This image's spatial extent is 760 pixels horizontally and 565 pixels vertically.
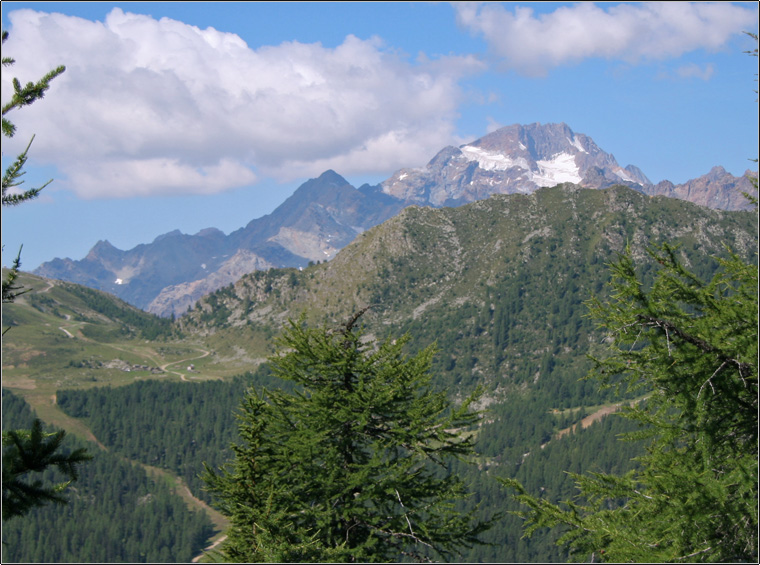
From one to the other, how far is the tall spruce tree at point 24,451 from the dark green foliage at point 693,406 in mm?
12136

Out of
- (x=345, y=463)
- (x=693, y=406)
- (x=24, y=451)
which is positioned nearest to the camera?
(x=24, y=451)

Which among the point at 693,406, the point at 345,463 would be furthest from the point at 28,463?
the point at 693,406

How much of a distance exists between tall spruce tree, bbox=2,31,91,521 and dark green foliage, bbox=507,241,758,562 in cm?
1214

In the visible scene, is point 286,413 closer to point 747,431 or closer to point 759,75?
point 747,431

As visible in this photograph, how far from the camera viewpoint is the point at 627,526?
16.6 meters

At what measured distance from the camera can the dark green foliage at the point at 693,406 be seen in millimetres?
14289

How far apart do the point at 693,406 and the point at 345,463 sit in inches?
436

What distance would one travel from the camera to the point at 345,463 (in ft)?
69.5

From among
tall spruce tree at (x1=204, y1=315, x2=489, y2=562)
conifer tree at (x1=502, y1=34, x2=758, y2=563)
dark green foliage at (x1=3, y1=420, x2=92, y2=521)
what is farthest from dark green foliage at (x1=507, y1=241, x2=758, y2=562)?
dark green foliage at (x1=3, y1=420, x2=92, y2=521)

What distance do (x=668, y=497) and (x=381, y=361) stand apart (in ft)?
35.0

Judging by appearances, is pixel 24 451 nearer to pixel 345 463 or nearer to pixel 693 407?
pixel 345 463

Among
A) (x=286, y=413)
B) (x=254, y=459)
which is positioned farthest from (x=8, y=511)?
(x=286, y=413)

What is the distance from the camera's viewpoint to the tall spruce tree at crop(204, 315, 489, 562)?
20.1 meters

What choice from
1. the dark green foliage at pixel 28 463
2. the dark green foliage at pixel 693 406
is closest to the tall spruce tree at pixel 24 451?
the dark green foliage at pixel 28 463
